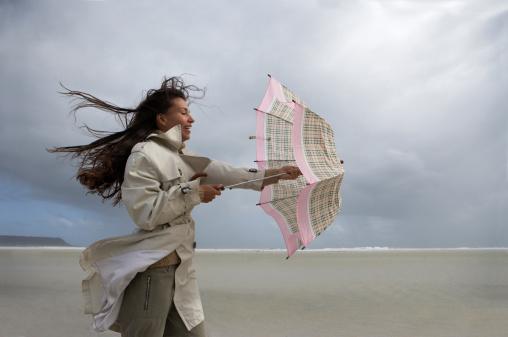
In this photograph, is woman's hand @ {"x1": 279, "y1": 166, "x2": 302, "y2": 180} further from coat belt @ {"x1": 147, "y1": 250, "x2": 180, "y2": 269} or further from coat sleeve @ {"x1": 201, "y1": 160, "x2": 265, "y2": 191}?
coat belt @ {"x1": 147, "y1": 250, "x2": 180, "y2": 269}

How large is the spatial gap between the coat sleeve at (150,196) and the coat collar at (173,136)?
20 centimetres

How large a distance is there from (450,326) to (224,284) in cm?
492

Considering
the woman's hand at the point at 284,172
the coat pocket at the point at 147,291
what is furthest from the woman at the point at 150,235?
the woman's hand at the point at 284,172

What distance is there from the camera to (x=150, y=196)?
8.18ft

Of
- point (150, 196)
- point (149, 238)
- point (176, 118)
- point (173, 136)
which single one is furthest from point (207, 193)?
point (176, 118)

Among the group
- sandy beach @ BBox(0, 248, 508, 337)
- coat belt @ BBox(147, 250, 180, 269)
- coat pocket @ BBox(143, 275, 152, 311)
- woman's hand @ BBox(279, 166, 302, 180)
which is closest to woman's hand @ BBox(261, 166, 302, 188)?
woman's hand @ BBox(279, 166, 302, 180)

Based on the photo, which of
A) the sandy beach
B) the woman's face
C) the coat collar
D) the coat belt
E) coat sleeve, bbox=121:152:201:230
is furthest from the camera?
the sandy beach

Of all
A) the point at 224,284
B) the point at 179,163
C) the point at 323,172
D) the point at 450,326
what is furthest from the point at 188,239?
the point at 224,284

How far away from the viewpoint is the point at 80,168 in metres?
2.92

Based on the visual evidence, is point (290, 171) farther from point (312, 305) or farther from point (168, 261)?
point (312, 305)

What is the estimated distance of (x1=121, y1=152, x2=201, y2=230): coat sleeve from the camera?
2.48 meters

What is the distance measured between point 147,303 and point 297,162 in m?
1.06

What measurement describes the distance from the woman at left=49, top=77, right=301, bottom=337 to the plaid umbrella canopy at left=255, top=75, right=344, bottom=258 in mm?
445

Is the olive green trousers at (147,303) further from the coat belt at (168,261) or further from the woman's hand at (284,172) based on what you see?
the woman's hand at (284,172)
